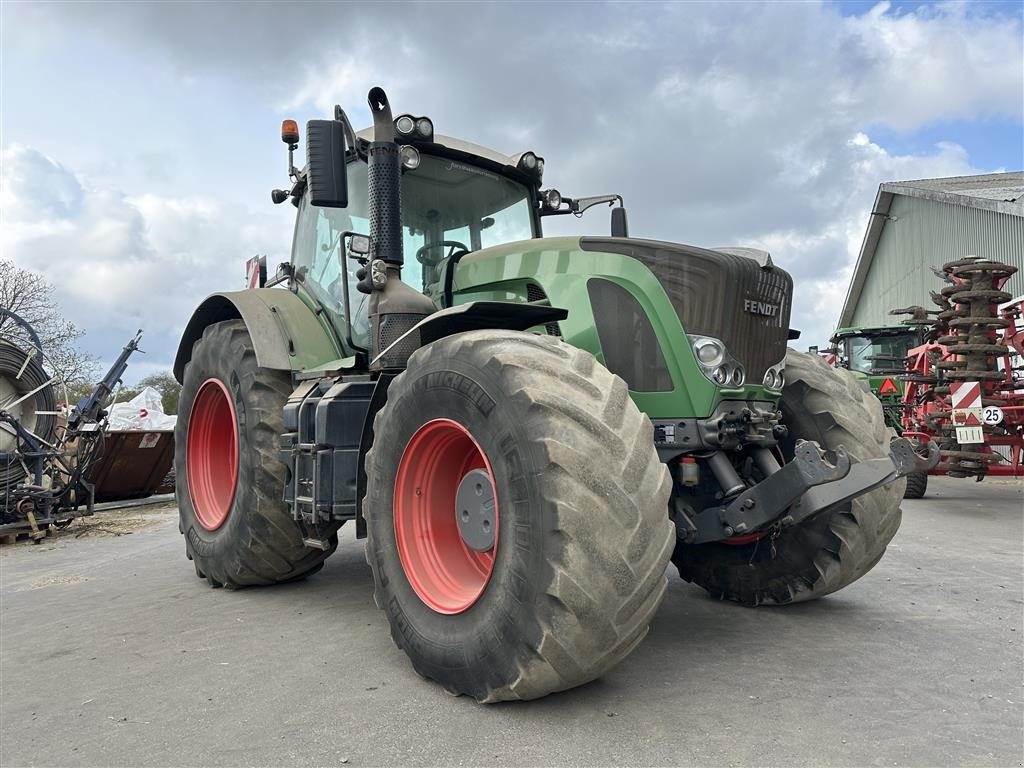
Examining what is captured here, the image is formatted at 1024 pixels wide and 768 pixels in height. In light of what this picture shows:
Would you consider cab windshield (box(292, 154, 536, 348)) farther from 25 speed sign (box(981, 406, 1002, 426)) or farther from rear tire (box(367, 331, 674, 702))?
25 speed sign (box(981, 406, 1002, 426))

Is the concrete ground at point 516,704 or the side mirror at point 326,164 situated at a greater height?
the side mirror at point 326,164

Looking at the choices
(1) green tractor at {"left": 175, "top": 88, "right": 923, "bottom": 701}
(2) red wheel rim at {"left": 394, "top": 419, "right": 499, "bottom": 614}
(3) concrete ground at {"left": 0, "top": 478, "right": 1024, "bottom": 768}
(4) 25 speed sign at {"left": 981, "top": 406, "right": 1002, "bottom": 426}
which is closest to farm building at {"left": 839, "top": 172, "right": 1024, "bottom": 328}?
(4) 25 speed sign at {"left": 981, "top": 406, "right": 1002, "bottom": 426}

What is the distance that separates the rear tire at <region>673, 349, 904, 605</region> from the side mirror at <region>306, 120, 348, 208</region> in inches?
96.1

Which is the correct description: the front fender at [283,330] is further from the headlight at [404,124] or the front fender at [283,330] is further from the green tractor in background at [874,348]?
the green tractor in background at [874,348]

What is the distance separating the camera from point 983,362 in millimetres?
8797

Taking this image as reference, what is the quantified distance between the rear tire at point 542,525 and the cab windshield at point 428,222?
1402 mm

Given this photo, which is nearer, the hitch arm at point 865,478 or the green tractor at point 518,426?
the green tractor at point 518,426

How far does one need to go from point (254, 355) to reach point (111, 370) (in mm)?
6601

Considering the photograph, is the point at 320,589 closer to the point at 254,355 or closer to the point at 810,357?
the point at 254,355

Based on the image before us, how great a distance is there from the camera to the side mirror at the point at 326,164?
3594 mm

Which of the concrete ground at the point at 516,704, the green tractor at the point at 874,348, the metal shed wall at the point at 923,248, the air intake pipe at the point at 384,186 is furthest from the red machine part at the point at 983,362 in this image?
the metal shed wall at the point at 923,248

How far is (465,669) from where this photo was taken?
9.20 ft

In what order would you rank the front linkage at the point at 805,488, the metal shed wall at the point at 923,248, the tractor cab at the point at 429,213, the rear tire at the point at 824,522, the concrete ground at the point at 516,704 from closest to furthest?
the concrete ground at the point at 516,704
the front linkage at the point at 805,488
the rear tire at the point at 824,522
the tractor cab at the point at 429,213
the metal shed wall at the point at 923,248

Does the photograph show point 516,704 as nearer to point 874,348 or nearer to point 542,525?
point 542,525
